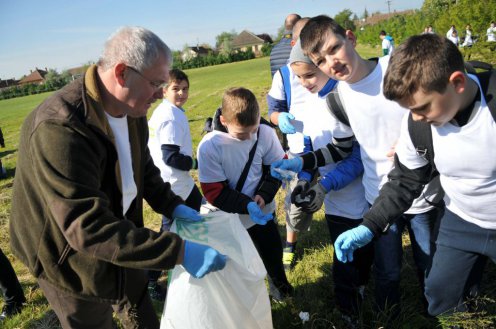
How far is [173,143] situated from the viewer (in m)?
3.07

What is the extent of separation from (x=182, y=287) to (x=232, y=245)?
35 centimetres

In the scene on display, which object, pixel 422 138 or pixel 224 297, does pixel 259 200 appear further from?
pixel 422 138

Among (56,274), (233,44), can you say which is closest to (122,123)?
(56,274)

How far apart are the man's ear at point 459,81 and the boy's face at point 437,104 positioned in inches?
0.5

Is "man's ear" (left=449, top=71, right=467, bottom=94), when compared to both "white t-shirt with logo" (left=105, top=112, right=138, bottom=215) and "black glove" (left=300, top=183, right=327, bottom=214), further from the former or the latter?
"white t-shirt with logo" (left=105, top=112, right=138, bottom=215)

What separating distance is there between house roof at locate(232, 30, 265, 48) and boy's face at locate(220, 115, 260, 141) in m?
91.6

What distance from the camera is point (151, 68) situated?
58.5 inches

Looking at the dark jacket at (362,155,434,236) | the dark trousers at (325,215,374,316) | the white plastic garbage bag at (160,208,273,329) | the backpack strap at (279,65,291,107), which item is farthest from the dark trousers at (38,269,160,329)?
the backpack strap at (279,65,291,107)

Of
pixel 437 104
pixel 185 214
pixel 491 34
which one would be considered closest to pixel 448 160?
pixel 437 104

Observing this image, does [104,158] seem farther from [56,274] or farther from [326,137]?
[326,137]

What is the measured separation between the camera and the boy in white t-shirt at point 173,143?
3059 mm

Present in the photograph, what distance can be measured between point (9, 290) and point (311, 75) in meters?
2.86

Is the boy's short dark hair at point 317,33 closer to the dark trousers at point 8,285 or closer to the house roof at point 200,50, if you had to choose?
the dark trousers at point 8,285

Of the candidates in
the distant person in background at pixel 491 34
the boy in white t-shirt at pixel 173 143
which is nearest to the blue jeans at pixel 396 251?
the boy in white t-shirt at pixel 173 143
